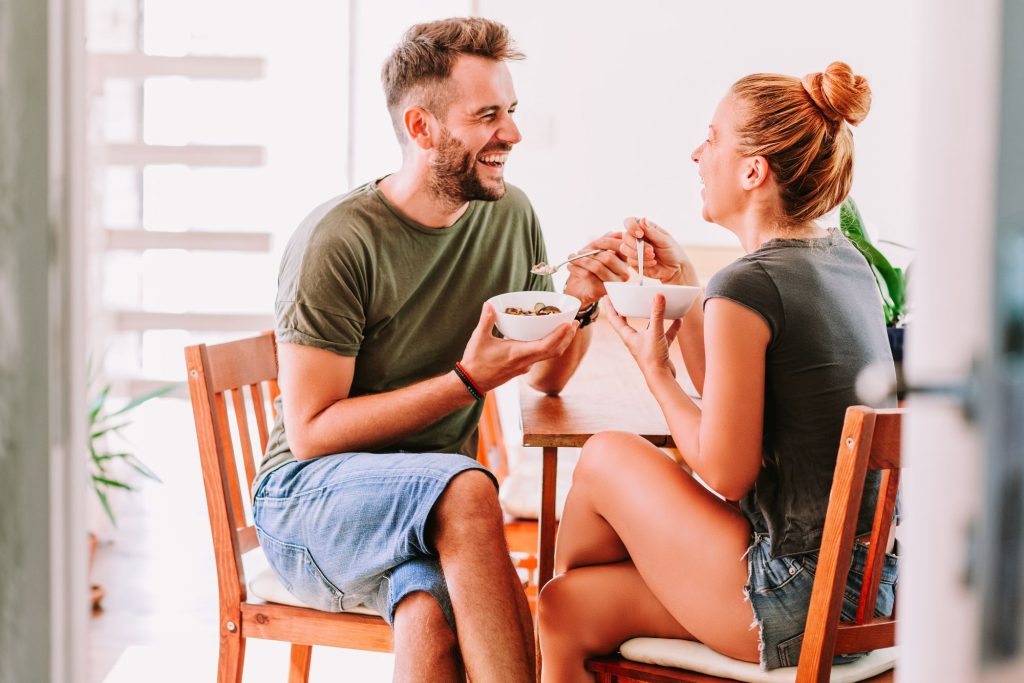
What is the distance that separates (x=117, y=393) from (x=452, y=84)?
2.13 meters

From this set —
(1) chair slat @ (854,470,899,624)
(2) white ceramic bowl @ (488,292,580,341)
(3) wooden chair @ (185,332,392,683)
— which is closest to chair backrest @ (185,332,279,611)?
(3) wooden chair @ (185,332,392,683)

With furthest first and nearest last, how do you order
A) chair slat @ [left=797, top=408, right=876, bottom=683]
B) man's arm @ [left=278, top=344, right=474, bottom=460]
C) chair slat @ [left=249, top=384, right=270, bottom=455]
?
chair slat @ [left=249, top=384, right=270, bottom=455], man's arm @ [left=278, top=344, right=474, bottom=460], chair slat @ [left=797, top=408, right=876, bottom=683]

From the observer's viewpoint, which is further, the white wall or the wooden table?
the white wall

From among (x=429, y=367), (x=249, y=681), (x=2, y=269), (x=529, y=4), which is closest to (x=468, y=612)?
(x=429, y=367)

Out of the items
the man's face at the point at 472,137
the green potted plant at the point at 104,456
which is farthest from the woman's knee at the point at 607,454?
the green potted plant at the point at 104,456

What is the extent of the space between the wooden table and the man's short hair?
54 cm

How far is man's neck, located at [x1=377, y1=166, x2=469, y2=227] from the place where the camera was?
5.98 feet

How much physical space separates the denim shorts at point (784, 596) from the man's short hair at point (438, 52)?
962 mm

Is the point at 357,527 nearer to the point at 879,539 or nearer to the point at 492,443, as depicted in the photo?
the point at 879,539

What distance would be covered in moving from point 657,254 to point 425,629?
2.63 ft

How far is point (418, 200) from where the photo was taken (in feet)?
6.00

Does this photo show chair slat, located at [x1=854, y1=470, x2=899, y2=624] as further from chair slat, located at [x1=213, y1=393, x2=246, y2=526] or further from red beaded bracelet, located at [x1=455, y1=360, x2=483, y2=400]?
chair slat, located at [x1=213, y1=393, x2=246, y2=526]

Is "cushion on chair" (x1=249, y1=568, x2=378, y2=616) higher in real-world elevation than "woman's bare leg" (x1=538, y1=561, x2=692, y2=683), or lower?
lower

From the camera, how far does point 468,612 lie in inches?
54.7
